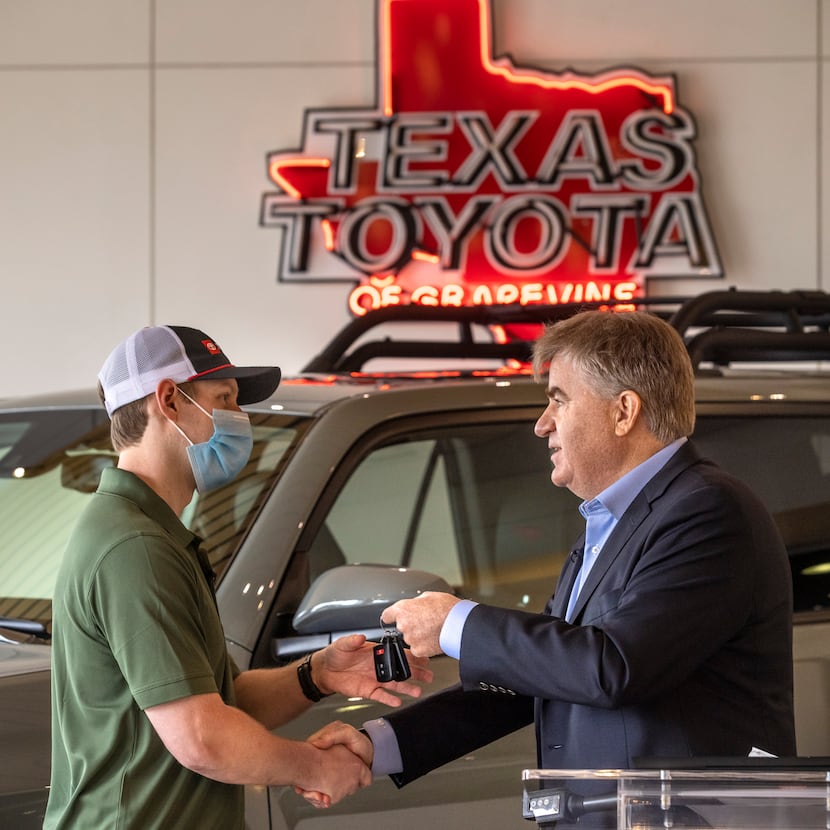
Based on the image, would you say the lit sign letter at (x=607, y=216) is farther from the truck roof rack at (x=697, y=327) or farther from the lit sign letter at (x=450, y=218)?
the truck roof rack at (x=697, y=327)

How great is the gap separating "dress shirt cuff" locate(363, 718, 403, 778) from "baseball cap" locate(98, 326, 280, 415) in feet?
2.04

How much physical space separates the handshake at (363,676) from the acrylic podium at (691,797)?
1.38ft

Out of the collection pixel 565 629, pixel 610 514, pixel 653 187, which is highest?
pixel 653 187

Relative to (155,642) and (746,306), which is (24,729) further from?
(746,306)

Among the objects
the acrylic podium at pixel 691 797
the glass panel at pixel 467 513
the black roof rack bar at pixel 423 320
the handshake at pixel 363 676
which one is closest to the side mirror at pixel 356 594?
the handshake at pixel 363 676

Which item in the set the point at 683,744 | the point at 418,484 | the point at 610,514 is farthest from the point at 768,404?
the point at 683,744

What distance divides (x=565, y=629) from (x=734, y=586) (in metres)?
0.24

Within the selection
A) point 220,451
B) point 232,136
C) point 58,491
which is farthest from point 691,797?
point 232,136

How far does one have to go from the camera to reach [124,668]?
1.64 metres

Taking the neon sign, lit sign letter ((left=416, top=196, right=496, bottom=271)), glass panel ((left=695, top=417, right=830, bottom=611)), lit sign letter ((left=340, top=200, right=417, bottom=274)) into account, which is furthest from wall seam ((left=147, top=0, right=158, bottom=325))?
glass panel ((left=695, top=417, right=830, bottom=611))

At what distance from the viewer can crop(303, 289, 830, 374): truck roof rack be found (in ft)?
10.5

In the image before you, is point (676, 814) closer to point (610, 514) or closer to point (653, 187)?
point (610, 514)

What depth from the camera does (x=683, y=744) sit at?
1.79m

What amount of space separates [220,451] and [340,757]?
49 cm
